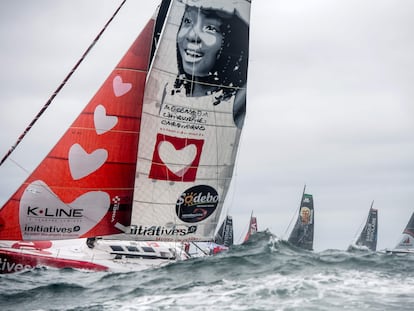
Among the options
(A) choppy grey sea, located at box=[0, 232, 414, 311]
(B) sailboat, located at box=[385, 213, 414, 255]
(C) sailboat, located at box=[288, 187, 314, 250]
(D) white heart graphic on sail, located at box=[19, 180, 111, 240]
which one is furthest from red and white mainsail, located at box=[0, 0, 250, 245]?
(B) sailboat, located at box=[385, 213, 414, 255]

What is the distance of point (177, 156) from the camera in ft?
82.1

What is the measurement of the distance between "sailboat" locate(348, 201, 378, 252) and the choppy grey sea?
167 feet

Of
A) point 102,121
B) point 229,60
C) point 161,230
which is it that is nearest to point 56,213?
point 102,121

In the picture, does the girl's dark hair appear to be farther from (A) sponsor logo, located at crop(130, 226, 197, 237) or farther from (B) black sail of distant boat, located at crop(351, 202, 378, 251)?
(B) black sail of distant boat, located at crop(351, 202, 378, 251)

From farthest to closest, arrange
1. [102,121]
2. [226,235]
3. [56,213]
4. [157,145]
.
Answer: [226,235], [157,145], [102,121], [56,213]

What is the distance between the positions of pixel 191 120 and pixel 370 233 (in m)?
48.7

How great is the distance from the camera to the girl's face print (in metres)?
24.9

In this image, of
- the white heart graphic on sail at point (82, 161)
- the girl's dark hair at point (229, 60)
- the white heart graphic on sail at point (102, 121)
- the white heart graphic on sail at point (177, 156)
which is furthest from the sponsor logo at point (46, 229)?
the girl's dark hair at point (229, 60)

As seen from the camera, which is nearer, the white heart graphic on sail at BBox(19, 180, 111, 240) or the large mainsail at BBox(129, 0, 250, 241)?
the white heart graphic on sail at BBox(19, 180, 111, 240)

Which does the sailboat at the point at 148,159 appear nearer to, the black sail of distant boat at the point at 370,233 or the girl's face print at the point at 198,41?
the girl's face print at the point at 198,41

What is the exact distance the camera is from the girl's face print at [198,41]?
81.7ft

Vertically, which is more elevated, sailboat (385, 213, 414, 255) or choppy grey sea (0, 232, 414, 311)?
choppy grey sea (0, 232, 414, 311)

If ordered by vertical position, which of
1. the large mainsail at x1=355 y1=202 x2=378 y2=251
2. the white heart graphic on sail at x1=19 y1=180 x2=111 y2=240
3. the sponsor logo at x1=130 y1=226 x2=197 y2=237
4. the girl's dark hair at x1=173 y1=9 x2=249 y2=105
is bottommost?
the large mainsail at x1=355 y1=202 x2=378 y2=251

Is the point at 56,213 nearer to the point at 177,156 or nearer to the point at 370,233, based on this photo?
the point at 177,156
